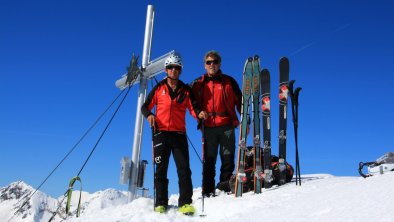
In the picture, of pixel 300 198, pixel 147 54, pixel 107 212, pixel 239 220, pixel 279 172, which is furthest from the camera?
pixel 147 54

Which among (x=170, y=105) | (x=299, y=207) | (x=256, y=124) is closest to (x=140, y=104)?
(x=170, y=105)

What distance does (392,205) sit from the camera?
3.72m

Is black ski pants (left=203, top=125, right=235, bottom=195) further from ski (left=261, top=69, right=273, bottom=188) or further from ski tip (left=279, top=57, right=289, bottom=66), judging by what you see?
ski tip (left=279, top=57, right=289, bottom=66)

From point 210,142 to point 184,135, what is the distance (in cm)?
87

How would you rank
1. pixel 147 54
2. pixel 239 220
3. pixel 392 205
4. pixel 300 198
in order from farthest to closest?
pixel 147 54 < pixel 300 198 < pixel 239 220 < pixel 392 205

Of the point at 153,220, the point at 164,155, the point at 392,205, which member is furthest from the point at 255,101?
the point at 392,205

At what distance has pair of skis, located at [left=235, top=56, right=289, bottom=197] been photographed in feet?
22.2

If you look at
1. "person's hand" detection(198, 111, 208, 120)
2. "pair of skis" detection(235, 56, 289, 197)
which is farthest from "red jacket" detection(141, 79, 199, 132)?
"pair of skis" detection(235, 56, 289, 197)

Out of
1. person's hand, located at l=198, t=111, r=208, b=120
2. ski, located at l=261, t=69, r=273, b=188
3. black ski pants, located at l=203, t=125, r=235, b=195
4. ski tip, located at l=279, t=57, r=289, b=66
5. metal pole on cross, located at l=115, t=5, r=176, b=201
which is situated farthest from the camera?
metal pole on cross, located at l=115, t=5, r=176, b=201

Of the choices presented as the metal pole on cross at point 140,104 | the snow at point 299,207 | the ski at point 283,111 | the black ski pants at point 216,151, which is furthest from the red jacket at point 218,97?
the metal pole on cross at point 140,104

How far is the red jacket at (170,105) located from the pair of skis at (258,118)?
1121 millimetres

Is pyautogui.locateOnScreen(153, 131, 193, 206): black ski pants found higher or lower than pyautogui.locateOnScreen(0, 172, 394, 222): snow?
higher

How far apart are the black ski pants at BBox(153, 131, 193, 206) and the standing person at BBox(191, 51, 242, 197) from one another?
35.5 inches

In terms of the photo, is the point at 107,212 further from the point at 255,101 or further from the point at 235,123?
the point at 255,101
